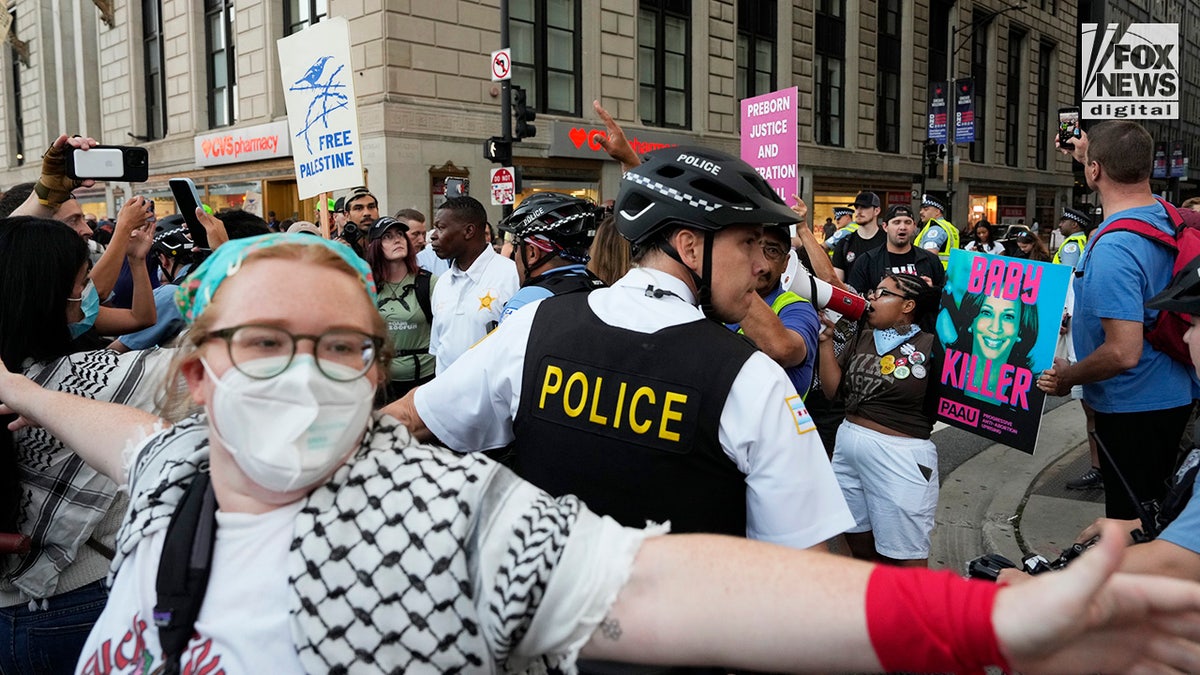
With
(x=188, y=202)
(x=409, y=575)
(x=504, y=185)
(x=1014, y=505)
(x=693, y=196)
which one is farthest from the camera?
(x=504, y=185)

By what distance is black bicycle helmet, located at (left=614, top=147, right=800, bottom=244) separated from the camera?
221cm

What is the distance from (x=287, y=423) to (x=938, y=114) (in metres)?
27.8

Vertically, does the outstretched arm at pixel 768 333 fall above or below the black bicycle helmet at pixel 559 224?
below

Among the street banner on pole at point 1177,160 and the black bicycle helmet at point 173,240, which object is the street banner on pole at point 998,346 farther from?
the street banner on pole at point 1177,160

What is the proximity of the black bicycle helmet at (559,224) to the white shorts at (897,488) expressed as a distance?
1717mm

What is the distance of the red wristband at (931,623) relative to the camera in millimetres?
991

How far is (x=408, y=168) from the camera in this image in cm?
1697

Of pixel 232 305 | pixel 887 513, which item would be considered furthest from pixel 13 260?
pixel 887 513

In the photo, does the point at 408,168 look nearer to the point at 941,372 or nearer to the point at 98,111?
the point at 941,372

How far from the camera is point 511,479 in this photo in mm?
1282

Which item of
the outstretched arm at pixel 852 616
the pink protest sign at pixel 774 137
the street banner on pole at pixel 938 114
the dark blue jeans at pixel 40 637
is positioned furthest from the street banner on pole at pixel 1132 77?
the street banner on pole at pixel 938 114

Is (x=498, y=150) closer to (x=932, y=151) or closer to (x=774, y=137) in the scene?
(x=774, y=137)

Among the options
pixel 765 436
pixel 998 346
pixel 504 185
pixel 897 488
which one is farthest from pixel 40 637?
pixel 504 185

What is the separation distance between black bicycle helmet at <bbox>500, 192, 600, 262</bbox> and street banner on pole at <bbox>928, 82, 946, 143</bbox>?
2446 cm
